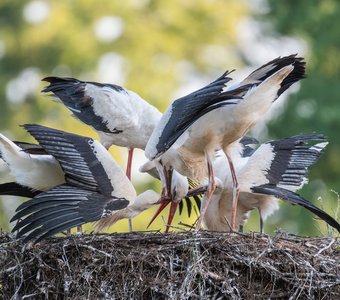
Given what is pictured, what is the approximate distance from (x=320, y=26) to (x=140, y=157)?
459 cm

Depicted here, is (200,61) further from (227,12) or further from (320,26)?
(320,26)

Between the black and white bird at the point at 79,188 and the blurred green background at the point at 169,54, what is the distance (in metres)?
7.97

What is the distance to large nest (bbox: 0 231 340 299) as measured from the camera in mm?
8492

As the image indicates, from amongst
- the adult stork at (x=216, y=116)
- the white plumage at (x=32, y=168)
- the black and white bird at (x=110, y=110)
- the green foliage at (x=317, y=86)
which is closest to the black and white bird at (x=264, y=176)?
the adult stork at (x=216, y=116)

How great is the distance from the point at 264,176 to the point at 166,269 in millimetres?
2028

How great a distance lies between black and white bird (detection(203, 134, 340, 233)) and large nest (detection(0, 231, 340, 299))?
1.33m

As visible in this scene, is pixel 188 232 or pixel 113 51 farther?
pixel 113 51

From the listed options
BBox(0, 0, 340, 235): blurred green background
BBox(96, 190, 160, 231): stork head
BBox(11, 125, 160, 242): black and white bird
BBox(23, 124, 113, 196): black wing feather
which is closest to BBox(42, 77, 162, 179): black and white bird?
BBox(96, 190, 160, 231): stork head

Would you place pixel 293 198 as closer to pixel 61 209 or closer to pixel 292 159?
pixel 292 159

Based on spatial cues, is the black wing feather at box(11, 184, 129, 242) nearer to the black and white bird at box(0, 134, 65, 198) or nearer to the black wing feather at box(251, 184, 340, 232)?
the black and white bird at box(0, 134, 65, 198)

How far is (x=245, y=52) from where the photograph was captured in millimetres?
22500

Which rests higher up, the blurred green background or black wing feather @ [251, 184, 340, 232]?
the blurred green background

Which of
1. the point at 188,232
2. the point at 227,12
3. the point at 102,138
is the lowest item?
the point at 188,232

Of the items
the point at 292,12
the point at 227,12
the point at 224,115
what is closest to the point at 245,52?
the point at 227,12
